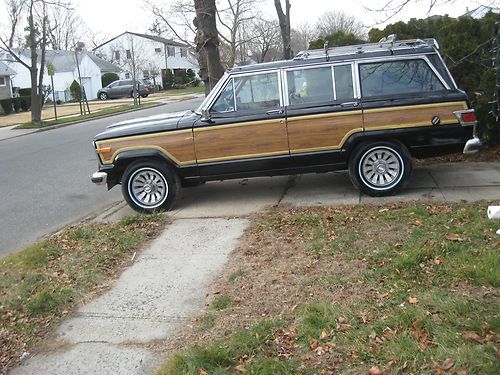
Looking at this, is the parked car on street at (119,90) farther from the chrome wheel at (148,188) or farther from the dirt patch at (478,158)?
the chrome wheel at (148,188)

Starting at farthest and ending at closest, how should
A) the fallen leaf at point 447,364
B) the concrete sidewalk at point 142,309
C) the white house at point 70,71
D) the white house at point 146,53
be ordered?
1. the white house at point 146,53
2. the white house at point 70,71
3. the concrete sidewalk at point 142,309
4. the fallen leaf at point 447,364

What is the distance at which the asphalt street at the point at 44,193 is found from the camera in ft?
26.4

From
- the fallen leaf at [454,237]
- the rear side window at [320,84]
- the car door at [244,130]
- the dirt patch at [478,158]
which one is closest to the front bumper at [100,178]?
the car door at [244,130]

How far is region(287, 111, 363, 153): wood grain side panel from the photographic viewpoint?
7242 millimetres

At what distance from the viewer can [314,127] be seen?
729 centimetres

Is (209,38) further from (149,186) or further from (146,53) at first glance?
(146,53)

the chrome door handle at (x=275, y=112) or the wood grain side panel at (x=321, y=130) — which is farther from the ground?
the chrome door handle at (x=275, y=112)

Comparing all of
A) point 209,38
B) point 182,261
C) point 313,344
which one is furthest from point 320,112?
point 209,38

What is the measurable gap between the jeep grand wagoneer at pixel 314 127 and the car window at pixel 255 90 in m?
0.01

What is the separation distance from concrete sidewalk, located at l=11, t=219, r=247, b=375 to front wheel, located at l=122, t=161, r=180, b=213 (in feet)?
3.75

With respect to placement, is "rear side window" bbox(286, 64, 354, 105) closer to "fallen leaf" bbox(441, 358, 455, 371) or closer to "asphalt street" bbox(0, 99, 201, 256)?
"asphalt street" bbox(0, 99, 201, 256)

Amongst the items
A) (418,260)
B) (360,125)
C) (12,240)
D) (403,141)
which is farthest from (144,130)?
(418,260)

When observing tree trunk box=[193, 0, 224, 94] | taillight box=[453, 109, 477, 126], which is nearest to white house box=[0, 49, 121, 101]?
tree trunk box=[193, 0, 224, 94]

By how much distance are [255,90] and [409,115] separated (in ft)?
6.79
